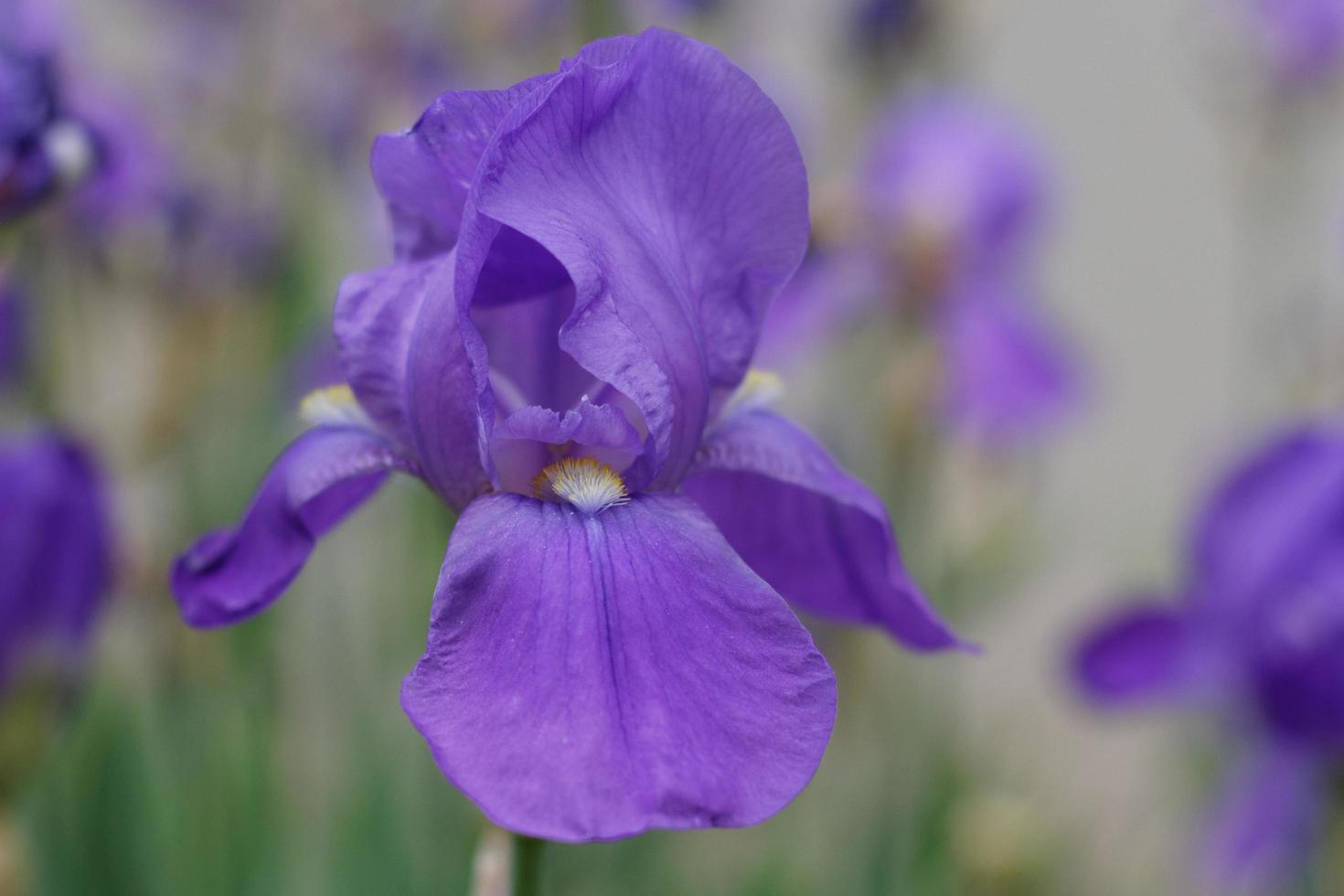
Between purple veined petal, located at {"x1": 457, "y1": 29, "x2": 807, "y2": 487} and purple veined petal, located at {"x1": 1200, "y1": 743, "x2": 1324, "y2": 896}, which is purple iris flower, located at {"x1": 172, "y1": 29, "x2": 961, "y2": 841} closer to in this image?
purple veined petal, located at {"x1": 457, "y1": 29, "x2": 807, "y2": 487}

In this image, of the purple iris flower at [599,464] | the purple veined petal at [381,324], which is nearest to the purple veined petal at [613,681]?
the purple iris flower at [599,464]

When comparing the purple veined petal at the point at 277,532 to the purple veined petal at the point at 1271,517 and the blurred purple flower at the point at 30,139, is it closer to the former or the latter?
the blurred purple flower at the point at 30,139

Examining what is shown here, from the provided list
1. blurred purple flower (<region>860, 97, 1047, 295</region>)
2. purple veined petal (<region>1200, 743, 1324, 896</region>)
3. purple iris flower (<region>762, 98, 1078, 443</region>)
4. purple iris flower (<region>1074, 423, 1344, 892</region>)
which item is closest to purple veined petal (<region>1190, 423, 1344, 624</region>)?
purple iris flower (<region>1074, 423, 1344, 892</region>)

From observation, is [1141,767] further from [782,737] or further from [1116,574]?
[782,737]

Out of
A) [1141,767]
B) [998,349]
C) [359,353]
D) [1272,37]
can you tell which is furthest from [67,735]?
[1141,767]

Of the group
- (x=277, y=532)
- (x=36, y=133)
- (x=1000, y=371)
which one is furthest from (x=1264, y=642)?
(x=36, y=133)
